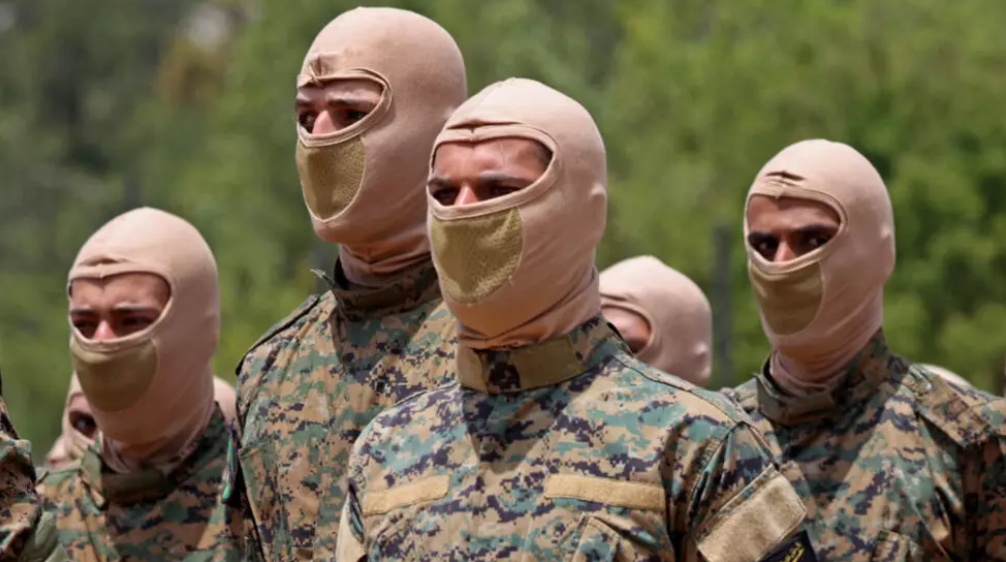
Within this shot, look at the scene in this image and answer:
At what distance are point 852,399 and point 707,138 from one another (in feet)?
96.0

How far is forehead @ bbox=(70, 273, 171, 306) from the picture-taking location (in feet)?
36.1

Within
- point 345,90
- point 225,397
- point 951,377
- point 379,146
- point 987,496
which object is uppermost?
point 345,90

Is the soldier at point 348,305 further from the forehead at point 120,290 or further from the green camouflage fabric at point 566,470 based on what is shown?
the forehead at point 120,290

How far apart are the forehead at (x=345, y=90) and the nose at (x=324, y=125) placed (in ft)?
0.22

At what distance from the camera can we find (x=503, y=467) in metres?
7.19

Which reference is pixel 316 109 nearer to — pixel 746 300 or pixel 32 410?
pixel 746 300

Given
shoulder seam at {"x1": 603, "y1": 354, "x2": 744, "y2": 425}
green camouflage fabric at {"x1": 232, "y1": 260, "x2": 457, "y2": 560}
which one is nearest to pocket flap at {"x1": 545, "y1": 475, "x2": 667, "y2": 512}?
shoulder seam at {"x1": 603, "y1": 354, "x2": 744, "y2": 425}

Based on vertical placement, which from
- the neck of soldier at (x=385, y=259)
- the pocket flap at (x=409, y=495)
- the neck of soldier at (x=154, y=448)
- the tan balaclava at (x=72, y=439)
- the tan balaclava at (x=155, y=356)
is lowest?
the tan balaclava at (x=72, y=439)

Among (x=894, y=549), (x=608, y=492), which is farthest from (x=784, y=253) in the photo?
(x=608, y=492)

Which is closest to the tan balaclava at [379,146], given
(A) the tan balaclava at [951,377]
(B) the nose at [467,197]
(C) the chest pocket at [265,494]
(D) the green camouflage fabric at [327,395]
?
(D) the green camouflage fabric at [327,395]

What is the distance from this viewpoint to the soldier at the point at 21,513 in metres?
7.79

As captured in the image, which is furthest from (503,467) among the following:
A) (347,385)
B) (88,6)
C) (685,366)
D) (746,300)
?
(88,6)

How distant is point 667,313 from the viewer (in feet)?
41.1

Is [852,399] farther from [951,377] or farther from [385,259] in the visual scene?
[385,259]
